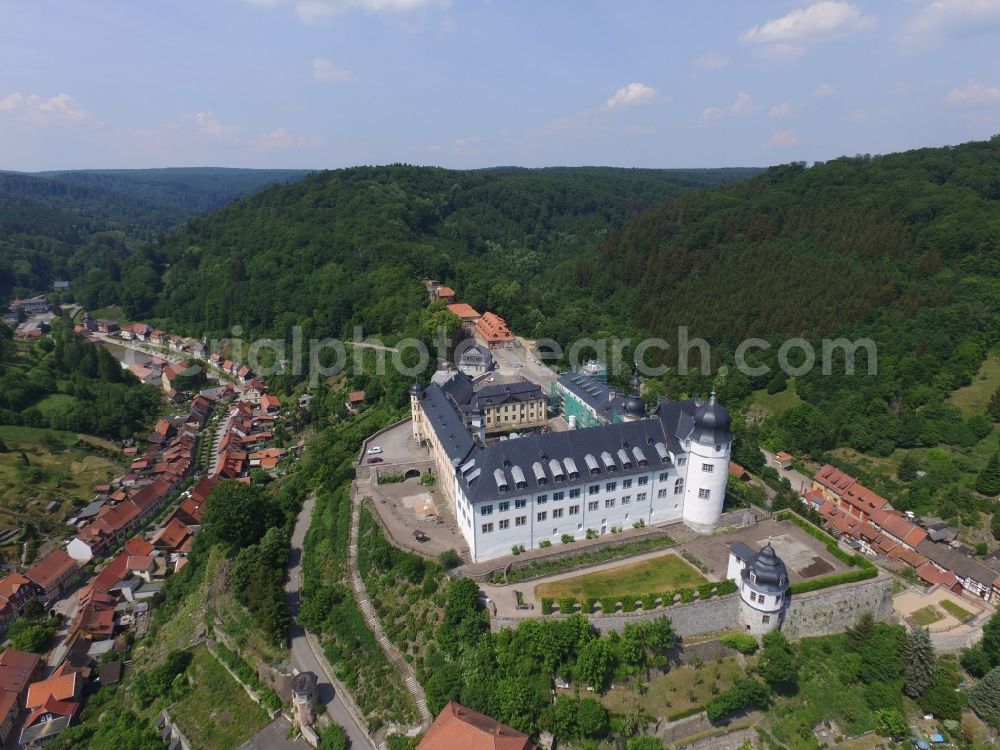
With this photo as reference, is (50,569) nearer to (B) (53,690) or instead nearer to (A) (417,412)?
(B) (53,690)

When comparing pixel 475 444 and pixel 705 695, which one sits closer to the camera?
pixel 705 695

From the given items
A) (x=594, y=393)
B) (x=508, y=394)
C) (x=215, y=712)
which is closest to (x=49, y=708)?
(x=215, y=712)

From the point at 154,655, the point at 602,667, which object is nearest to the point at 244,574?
the point at 154,655

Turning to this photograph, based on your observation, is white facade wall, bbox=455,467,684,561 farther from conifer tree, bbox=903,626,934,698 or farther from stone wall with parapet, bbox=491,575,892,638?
conifer tree, bbox=903,626,934,698

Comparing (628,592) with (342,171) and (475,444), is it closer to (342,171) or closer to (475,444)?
(475,444)

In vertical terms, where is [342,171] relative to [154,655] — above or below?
above

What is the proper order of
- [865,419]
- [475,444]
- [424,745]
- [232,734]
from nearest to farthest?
[424,745]
[232,734]
[475,444]
[865,419]

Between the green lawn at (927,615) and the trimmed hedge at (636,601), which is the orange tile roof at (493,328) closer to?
the trimmed hedge at (636,601)
